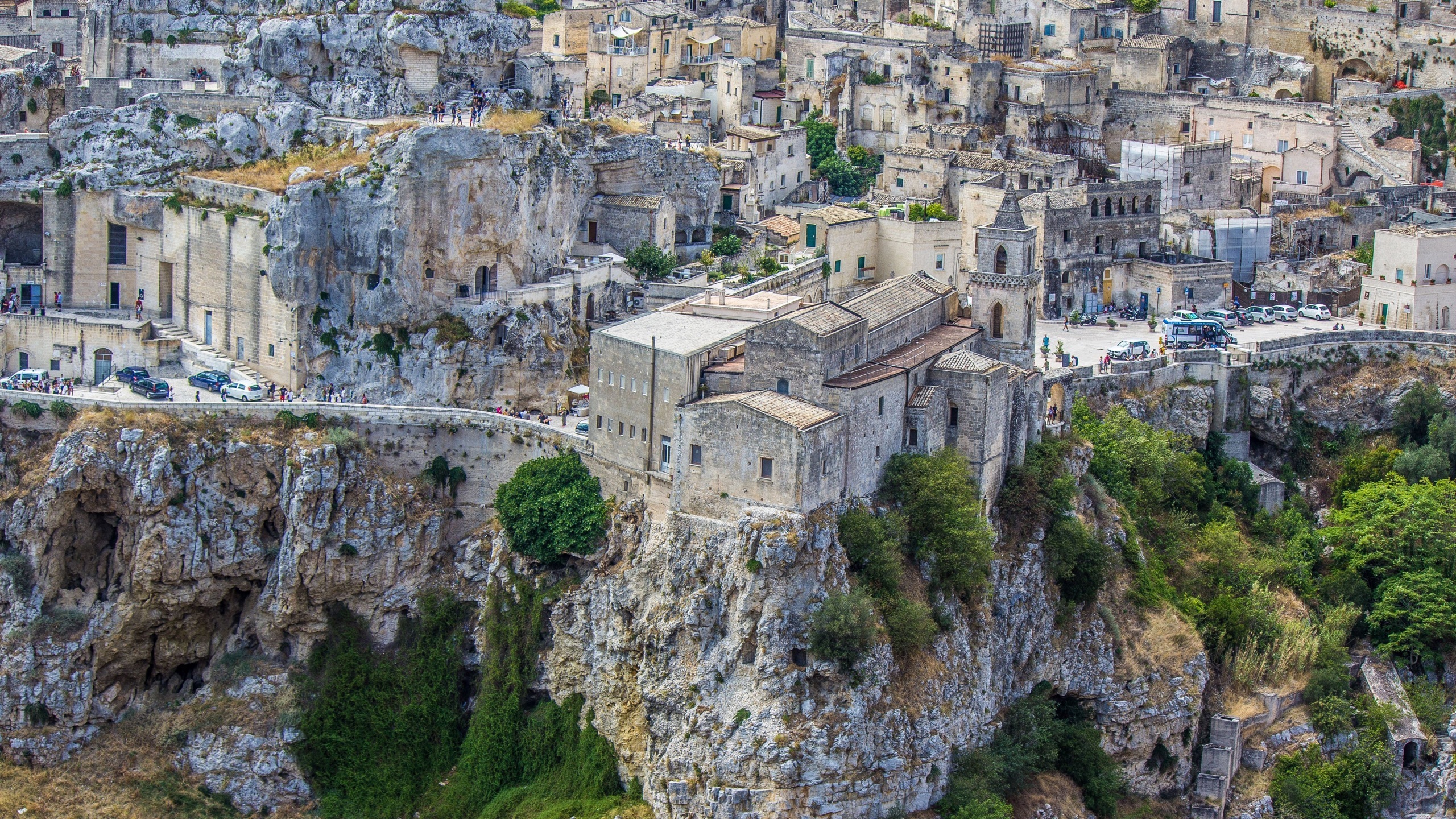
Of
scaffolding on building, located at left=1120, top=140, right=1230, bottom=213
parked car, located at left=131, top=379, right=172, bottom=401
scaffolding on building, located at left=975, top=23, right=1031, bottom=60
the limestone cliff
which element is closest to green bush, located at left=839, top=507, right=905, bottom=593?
the limestone cliff

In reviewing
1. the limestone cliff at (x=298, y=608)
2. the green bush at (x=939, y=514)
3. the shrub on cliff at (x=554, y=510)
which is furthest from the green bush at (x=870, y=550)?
the shrub on cliff at (x=554, y=510)

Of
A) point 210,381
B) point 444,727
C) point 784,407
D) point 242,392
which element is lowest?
point 444,727

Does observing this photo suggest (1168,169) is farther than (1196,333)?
Yes

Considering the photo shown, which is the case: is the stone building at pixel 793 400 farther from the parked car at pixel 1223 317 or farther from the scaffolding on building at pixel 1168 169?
the scaffolding on building at pixel 1168 169

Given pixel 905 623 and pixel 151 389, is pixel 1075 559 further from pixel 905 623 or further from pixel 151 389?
pixel 151 389

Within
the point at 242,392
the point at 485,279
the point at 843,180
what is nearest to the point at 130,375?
the point at 242,392

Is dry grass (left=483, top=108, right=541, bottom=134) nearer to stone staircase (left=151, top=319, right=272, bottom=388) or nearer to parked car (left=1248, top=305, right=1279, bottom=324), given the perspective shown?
stone staircase (left=151, top=319, right=272, bottom=388)

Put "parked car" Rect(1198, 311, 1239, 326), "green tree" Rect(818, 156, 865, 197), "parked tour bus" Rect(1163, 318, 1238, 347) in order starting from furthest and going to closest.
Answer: "green tree" Rect(818, 156, 865, 197) → "parked car" Rect(1198, 311, 1239, 326) → "parked tour bus" Rect(1163, 318, 1238, 347)
